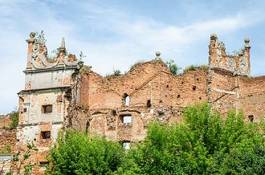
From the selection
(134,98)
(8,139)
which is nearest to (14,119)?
(8,139)

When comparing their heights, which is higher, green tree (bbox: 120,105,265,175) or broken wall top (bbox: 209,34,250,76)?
broken wall top (bbox: 209,34,250,76)

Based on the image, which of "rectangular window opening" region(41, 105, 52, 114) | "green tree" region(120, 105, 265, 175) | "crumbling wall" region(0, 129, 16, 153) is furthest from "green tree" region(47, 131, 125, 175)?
"crumbling wall" region(0, 129, 16, 153)

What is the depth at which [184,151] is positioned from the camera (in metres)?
29.7

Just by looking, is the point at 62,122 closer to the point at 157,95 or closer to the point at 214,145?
the point at 157,95

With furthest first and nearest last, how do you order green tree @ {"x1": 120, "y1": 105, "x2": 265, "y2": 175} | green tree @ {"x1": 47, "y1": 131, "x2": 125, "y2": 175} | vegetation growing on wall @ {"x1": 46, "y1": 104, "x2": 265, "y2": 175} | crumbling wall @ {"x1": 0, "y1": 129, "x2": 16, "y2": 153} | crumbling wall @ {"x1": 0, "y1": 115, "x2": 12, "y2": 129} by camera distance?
crumbling wall @ {"x1": 0, "y1": 115, "x2": 12, "y2": 129}
crumbling wall @ {"x1": 0, "y1": 129, "x2": 16, "y2": 153}
green tree @ {"x1": 47, "y1": 131, "x2": 125, "y2": 175}
green tree @ {"x1": 120, "y1": 105, "x2": 265, "y2": 175}
vegetation growing on wall @ {"x1": 46, "y1": 104, "x2": 265, "y2": 175}

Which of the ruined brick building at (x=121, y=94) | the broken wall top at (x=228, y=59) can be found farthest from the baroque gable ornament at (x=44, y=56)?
the broken wall top at (x=228, y=59)

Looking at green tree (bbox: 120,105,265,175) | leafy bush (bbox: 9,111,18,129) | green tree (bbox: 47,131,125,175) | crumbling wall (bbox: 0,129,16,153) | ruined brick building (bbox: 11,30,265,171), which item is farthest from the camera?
leafy bush (bbox: 9,111,18,129)

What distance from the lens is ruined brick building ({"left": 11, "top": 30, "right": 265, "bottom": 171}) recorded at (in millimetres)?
37312

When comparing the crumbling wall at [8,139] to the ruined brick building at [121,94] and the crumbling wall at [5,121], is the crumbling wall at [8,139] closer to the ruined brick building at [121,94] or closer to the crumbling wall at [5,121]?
the ruined brick building at [121,94]

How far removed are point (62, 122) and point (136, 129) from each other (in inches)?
168

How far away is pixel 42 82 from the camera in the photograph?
38.2 metres

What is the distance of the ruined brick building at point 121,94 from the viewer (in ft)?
122

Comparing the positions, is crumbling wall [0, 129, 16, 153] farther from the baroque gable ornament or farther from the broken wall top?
the broken wall top

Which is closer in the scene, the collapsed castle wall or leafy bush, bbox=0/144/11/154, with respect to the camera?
leafy bush, bbox=0/144/11/154
